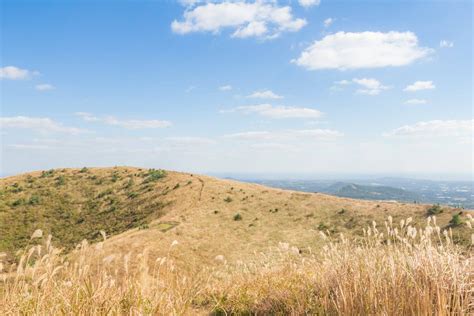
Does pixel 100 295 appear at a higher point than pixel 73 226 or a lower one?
higher

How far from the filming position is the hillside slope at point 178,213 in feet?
102

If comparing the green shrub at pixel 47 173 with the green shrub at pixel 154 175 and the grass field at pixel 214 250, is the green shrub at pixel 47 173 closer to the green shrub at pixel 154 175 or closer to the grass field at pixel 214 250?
the grass field at pixel 214 250

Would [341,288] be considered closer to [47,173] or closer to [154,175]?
[154,175]

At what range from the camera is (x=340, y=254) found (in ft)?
22.7

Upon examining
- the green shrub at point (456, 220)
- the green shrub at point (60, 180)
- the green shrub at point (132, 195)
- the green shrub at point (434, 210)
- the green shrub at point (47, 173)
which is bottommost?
the green shrub at point (132, 195)

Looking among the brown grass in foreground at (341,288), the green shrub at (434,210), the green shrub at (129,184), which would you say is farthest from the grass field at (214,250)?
the green shrub at (434,210)

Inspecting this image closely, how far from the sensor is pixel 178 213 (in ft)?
128

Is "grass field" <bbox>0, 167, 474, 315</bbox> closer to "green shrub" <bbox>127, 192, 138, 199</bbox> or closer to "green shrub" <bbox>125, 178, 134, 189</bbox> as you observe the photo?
"green shrub" <bbox>125, 178, 134, 189</bbox>

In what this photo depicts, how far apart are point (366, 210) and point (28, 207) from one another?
1804 inches

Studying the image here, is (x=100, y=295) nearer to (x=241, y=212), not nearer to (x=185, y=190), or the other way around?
(x=241, y=212)

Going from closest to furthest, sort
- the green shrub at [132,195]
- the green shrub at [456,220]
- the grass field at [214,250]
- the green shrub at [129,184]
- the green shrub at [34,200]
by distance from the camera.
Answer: the grass field at [214,250] → the green shrub at [456,220] → the green shrub at [34,200] → the green shrub at [132,195] → the green shrub at [129,184]

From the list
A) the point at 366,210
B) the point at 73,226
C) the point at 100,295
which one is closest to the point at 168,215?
the point at 73,226

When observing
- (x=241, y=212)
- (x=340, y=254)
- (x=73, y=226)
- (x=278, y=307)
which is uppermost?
(x=340, y=254)

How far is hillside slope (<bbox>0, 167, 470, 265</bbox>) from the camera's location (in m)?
31.2
